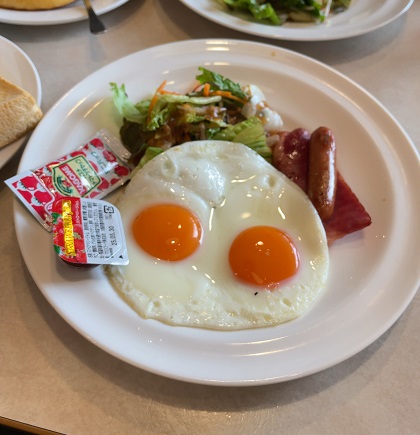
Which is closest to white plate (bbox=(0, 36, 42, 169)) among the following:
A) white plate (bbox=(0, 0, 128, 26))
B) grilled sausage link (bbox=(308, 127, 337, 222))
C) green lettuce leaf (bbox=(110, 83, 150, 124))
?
white plate (bbox=(0, 0, 128, 26))

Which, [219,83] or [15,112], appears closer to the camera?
[15,112]

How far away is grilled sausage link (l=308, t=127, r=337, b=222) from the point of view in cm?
166

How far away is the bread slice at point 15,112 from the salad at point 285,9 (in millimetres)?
1210

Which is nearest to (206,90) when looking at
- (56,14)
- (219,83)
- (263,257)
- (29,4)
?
(219,83)

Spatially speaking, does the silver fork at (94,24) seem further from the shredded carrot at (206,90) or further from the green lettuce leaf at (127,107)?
the shredded carrot at (206,90)

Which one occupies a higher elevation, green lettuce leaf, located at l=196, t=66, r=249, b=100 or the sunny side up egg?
green lettuce leaf, located at l=196, t=66, r=249, b=100

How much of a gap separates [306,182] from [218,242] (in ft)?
1.50

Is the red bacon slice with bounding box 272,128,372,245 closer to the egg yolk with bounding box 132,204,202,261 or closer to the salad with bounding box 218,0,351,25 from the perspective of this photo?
the egg yolk with bounding box 132,204,202,261

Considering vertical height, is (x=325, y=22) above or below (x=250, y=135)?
above

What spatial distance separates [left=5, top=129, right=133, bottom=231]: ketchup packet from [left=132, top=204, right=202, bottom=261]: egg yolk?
0.84 feet

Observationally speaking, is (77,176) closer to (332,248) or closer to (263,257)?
(263,257)

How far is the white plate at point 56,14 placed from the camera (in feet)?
7.23

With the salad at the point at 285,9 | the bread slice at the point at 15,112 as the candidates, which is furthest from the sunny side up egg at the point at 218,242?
the salad at the point at 285,9

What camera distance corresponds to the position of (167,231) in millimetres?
1571
